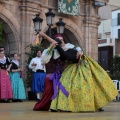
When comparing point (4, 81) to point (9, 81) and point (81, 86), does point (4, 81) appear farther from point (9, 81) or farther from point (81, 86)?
point (81, 86)

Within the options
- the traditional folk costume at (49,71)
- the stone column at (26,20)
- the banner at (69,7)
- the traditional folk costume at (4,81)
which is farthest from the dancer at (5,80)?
the banner at (69,7)

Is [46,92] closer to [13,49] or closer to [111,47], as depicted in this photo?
[13,49]

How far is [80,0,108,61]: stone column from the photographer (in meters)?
18.3

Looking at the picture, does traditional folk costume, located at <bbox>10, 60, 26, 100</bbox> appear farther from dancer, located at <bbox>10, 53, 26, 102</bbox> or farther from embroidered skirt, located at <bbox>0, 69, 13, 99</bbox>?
embroidered skirt, located at <bbox>0, 69, 13, 99</bbox>

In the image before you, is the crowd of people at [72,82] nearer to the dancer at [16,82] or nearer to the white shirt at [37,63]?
the dancer at [16,82]

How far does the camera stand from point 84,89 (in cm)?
695

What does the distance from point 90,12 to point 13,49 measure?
456 centimetres

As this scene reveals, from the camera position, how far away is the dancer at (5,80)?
458 inches

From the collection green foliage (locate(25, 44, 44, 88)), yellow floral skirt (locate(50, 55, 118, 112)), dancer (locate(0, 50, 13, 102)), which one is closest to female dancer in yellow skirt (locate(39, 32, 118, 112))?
yellow floral skirt (locate(50, 55, 118, 112))

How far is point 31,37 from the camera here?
1576 centimetres

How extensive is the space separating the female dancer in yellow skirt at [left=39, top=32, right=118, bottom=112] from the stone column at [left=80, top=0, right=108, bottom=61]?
36.2 ft

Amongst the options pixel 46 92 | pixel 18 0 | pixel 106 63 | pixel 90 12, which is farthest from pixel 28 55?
pixel 106 63

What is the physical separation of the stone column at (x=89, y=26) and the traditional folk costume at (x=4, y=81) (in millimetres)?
7066

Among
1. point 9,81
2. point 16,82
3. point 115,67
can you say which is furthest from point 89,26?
point 9,81
